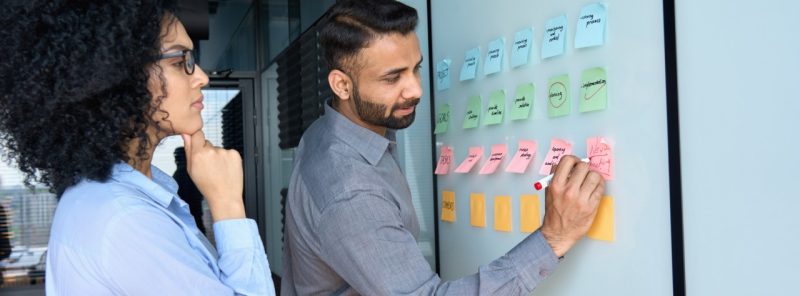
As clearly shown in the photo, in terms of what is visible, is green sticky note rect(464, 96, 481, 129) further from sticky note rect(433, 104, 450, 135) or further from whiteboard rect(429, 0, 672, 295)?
sticky note rect(433, 104, 450, 135)

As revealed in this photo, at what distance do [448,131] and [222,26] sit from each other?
172 inches

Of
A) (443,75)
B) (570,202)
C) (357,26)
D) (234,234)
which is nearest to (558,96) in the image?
(570,202)

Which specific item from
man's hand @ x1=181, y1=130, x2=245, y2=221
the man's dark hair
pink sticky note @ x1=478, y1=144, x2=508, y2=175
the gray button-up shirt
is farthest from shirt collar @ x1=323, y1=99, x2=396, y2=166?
man's hand @ x1=181, y1=130, x2=245, y2=221

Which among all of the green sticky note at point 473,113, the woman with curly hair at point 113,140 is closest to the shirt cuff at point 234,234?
the woman with curly hair at point 113,140

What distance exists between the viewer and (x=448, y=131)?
1896 millimetres

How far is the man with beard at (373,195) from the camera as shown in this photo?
1.25 m

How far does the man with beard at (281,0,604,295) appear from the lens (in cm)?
125

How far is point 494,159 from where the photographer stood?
63.9 inches

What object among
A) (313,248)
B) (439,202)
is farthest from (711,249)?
(439,202)

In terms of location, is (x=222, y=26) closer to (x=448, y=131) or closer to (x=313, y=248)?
(x=448, y=131)

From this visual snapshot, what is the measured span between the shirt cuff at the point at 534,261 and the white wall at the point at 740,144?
234 mm

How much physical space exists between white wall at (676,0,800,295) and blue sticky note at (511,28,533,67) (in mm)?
412

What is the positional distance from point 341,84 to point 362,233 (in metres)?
0.39

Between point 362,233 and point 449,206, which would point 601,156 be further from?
point 449,206
